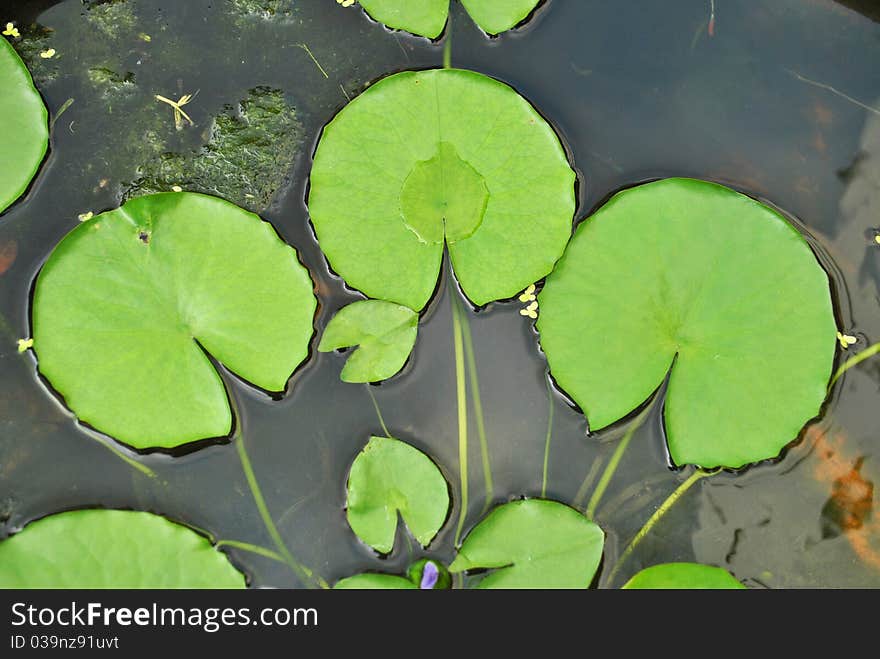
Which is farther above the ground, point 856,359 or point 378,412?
point 856,359

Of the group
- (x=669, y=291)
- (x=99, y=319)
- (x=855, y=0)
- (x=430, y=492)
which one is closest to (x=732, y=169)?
(x=669, y=291)

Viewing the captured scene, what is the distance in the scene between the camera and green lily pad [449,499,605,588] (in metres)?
2.00

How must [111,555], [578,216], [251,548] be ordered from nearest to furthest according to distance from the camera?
[111,555], [251,548], [578,216]

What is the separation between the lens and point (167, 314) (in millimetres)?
2080

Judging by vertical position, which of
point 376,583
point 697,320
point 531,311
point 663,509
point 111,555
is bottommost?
point 111,555

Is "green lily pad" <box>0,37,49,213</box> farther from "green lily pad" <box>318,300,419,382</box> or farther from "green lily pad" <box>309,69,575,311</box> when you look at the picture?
"green lily pad" <box>318,300,419,382</box>

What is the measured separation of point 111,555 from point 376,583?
Answer: 71 centimetres

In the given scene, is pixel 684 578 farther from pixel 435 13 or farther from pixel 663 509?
pixel 435 13

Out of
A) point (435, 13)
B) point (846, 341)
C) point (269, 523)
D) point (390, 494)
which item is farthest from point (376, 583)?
point (435, 13)

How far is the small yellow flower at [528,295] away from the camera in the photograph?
2.18 metres

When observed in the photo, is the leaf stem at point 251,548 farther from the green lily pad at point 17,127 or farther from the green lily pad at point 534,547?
the green lily pad at point 17,127

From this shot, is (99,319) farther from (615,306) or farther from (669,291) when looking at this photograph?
(669,291)

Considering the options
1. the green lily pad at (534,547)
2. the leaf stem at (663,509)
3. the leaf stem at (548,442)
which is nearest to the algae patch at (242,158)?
the leaf stem at (548,442)

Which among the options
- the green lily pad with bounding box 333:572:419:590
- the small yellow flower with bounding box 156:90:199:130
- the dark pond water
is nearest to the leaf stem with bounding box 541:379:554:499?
the dark pond water
